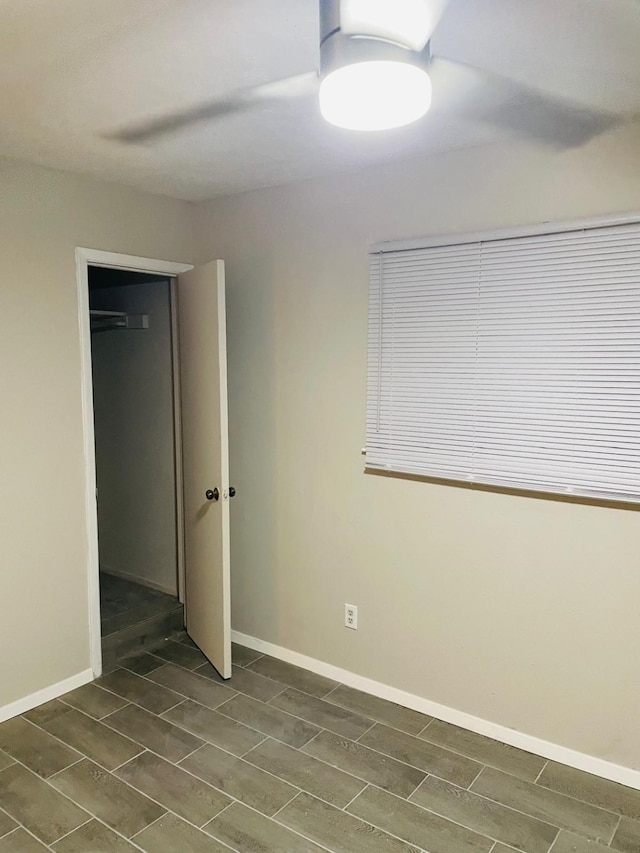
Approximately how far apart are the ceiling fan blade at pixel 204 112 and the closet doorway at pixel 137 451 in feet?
4.22

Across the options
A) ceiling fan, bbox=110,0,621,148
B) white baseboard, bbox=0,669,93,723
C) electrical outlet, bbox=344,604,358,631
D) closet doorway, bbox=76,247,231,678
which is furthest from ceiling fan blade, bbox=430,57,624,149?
white baseboard, bbox=0,669,93,723

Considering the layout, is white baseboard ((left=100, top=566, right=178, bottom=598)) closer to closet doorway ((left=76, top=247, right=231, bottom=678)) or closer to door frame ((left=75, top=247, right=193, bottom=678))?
closet doorway ((left=76, top=247, right=231, bottom=678))

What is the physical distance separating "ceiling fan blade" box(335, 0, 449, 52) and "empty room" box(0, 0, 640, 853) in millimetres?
92

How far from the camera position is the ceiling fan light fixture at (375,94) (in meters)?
1.31

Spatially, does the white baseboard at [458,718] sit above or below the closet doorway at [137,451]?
below

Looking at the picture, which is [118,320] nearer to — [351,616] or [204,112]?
[204,112]

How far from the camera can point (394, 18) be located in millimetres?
1235

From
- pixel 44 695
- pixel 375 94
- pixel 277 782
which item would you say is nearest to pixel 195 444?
pixel 44 695

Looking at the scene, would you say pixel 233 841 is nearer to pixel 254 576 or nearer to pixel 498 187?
pixel 254 576

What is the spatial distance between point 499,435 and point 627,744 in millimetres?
1238

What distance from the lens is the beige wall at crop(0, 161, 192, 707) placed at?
2768mm

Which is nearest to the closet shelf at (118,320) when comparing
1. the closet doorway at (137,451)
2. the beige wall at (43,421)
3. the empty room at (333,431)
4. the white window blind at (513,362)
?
the closet doorway at (137,451)

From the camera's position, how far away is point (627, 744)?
7.82 feet

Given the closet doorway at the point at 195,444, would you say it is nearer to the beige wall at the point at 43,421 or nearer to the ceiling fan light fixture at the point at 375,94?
the beige wall at the point at 43,421
